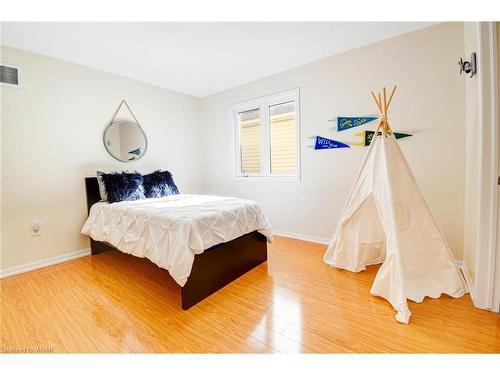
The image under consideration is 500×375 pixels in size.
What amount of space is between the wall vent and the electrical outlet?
147 centimetres

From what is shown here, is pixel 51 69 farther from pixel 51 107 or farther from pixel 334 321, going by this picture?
pixel 334 321

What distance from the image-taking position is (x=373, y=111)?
2580 mm

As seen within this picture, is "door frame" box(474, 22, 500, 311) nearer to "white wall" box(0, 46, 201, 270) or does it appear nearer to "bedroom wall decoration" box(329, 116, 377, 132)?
"bedroom wall decoration" box(329, 116, 377, 132)

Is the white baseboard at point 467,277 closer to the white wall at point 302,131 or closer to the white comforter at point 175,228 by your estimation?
the white wall at point 302,131

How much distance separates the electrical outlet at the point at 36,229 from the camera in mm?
2500

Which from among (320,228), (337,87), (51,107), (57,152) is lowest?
(320,228)

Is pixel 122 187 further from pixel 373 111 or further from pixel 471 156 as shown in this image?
pixel 471 156

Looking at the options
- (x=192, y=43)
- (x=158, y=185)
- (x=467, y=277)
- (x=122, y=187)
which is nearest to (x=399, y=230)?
(x=467, y=277)

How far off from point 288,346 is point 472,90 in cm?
235

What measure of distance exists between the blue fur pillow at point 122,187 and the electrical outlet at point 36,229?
2.46 feet

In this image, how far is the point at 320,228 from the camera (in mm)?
3074

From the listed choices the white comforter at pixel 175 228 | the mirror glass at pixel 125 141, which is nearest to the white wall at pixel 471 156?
the white comforter at pixel 175 228
